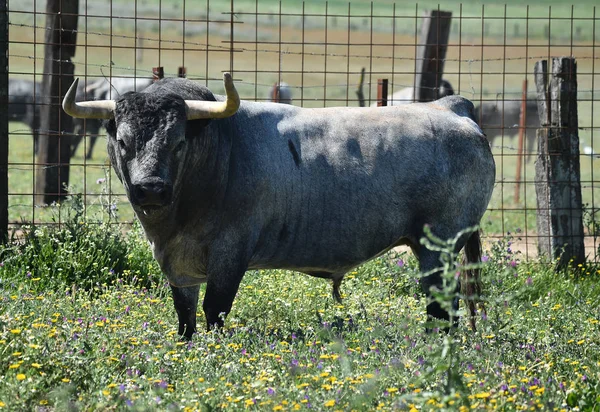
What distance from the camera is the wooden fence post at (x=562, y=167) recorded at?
363 inches

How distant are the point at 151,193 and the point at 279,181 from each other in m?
1.01

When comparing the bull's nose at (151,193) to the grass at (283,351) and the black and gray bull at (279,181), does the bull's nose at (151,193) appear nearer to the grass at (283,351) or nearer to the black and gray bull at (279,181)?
the black and gray bull at (279,181)

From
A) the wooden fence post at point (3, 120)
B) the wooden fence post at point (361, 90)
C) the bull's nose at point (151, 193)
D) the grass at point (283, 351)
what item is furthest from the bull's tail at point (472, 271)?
the wooden fence post at point (3, 120)

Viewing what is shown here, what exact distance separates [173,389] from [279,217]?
5.91 ft

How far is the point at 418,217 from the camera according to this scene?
6.68m

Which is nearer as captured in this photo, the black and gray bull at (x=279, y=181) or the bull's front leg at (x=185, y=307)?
the black and gray bull at (x=279, y=181)

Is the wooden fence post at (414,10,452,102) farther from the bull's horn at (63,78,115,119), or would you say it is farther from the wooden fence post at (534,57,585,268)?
the bull's horn at (63,78,115,119)

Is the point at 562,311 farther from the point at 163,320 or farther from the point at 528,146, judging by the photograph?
the point at 528,146

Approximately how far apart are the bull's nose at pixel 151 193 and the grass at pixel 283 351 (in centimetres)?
71

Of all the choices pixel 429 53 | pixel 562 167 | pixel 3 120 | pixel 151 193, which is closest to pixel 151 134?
pixel 151 193

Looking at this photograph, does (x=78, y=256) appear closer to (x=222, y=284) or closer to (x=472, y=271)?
(x=222, y=284)

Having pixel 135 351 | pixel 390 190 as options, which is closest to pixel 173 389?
pixel 135 351

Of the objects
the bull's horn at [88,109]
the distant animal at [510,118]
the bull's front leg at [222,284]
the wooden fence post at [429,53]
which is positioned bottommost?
the bull's front leg at [222,284]

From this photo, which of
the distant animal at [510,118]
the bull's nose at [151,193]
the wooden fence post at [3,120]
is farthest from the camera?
the distant animal at [510,118]
